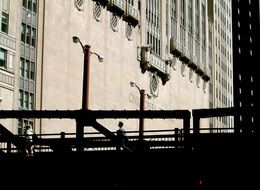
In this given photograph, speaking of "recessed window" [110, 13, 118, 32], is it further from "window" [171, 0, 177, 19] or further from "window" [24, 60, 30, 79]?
"window" [171, 0, 177, 19]

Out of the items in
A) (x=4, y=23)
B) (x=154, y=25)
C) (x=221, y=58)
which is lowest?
(x=4, y=23)

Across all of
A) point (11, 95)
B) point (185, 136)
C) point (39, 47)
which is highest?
point (39, 47)

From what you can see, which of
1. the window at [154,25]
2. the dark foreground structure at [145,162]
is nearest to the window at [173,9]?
the window at [154,25]

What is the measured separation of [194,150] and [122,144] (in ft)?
8.97

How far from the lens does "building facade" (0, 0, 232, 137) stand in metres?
64.6

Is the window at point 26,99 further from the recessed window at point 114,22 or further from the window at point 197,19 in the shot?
the window at point 197,19

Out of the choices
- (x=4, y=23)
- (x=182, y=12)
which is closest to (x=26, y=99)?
(x=4, y=23)

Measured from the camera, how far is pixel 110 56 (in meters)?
79.8

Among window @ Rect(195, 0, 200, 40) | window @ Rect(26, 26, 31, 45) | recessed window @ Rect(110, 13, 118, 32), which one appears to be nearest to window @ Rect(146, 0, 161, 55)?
recessed window @ Rect(110, 13, 118, 32)

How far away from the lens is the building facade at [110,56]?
64.6m

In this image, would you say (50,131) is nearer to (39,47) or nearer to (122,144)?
(39,47)

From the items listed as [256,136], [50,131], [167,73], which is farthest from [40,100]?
[256,136]

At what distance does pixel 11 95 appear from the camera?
61188 millimetres

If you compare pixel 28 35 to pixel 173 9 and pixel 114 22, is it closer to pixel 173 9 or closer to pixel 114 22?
pixel 114 22
